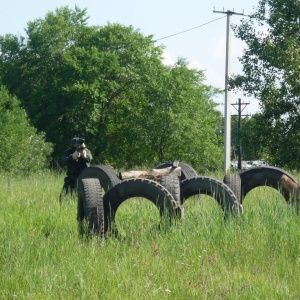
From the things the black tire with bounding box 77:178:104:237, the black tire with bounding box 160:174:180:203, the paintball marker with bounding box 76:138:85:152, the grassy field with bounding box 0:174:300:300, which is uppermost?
the paintball marker with bounding box 76:138:85:152

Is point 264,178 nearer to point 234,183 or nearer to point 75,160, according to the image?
point 234,183

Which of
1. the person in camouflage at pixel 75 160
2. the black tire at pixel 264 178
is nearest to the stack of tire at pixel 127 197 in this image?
the black tire at pixel 264 178

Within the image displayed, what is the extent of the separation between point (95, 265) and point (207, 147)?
5213 cm

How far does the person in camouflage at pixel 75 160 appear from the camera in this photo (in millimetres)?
14766

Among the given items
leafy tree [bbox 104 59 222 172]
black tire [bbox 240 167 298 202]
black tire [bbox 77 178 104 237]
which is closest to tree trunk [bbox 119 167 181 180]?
black tire [bbox 240 167 298 202]

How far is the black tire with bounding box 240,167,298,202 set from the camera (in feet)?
37.8

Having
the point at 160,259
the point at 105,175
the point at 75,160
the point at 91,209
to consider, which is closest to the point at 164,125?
the point at 75,160

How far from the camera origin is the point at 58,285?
6.22 m

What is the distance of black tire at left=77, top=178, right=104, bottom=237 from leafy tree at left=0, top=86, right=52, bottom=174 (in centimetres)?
3128

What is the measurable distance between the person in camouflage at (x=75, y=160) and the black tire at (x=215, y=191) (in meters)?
4.61

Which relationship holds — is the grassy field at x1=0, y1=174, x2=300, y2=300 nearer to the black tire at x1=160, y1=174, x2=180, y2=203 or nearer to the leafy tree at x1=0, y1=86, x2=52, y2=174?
the black tire at x1=160, y1=174, x2=180, y2=203

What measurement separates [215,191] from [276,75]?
1711 centimetres

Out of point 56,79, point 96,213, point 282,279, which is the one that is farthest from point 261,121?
point 56,79

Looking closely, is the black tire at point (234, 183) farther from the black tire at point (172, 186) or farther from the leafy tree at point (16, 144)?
the leafy tree at point (16, 144)
